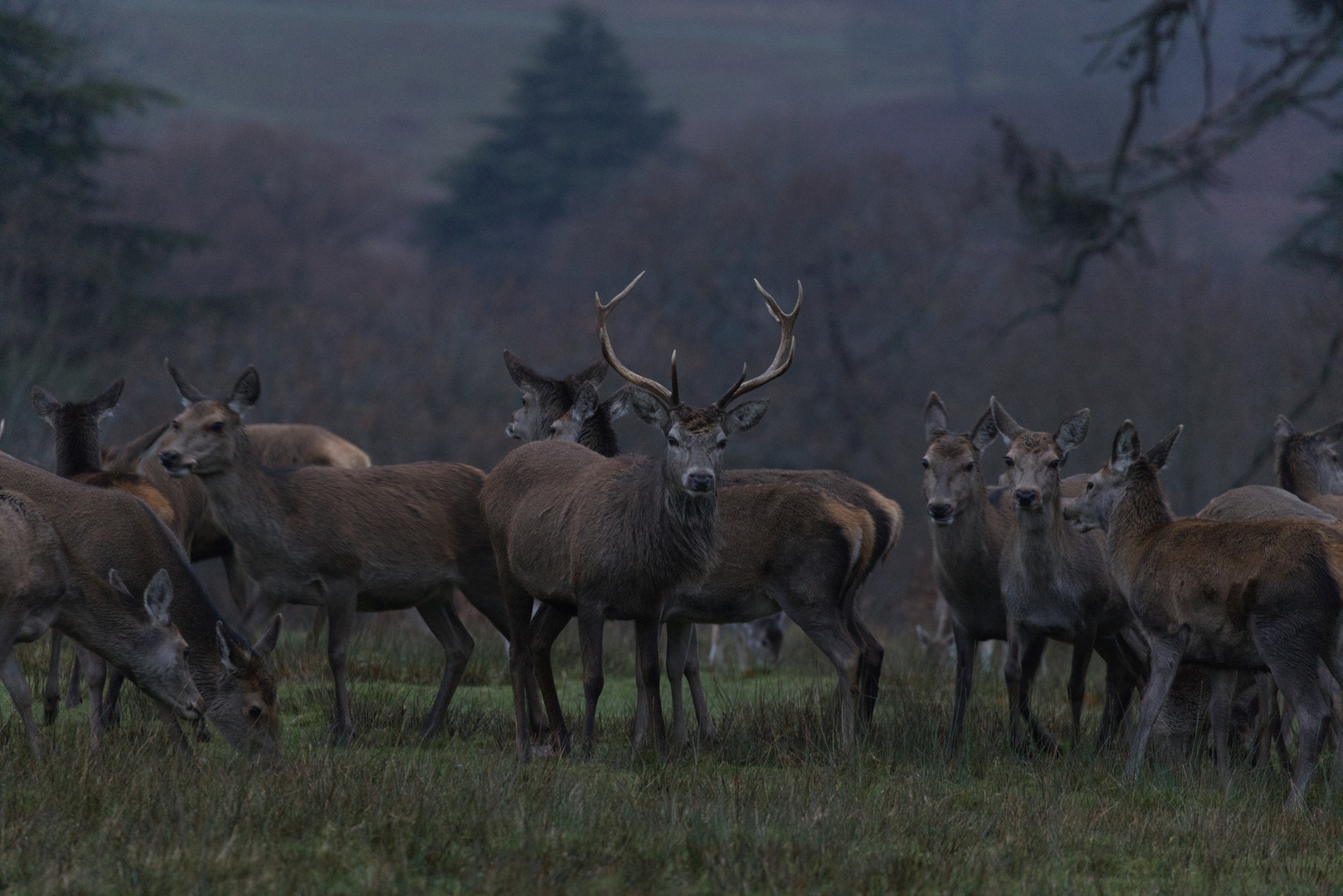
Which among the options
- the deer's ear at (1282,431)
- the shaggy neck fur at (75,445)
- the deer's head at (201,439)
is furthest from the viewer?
the deer's ear at (1282,431)

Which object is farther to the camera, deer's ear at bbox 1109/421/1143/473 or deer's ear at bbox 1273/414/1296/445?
deer's ear at bbox 1273/414/1296/445

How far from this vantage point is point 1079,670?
893 centimetres

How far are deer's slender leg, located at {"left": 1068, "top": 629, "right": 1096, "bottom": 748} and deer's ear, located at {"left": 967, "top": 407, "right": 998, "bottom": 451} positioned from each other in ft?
4.47

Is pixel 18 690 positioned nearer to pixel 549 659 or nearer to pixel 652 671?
pixel 549 659

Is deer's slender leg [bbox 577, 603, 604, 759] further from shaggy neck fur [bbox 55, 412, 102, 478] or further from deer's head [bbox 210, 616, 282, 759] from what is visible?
shaggy neck fur [bbox 55, 412, 102, 478]

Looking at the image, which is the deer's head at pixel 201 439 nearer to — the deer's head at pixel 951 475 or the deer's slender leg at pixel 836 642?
the deer's slender leg at pixel 836 642

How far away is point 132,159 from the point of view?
5472 centimetres

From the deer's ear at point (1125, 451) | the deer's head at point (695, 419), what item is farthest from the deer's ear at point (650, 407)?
the deer's ear at point (1125, 451)

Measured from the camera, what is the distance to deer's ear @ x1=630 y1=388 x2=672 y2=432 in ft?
27.4

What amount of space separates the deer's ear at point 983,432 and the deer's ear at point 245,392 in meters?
4.42

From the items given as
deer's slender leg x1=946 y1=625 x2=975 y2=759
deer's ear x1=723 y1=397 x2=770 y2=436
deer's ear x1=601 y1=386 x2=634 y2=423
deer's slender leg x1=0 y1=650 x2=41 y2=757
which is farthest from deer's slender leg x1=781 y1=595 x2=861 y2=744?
deer's slender leg x1=0 y1=650 x2=41 y2=757

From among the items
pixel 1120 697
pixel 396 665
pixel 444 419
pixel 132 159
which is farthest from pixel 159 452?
pixel 132 159

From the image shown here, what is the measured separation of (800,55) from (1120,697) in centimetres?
10129

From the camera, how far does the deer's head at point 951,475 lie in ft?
29.3
